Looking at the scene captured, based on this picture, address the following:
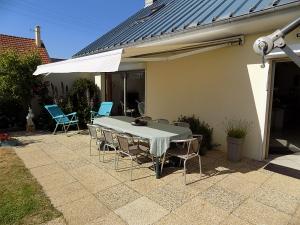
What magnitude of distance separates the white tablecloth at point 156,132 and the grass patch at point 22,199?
279 centimetres

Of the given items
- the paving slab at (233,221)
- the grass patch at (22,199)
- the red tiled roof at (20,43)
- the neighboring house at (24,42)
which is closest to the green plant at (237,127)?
the paving slab at (233,221)

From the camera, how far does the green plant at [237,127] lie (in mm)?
8094

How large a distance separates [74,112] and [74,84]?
211cm

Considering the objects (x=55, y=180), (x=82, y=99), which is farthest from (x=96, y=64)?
(x=82, y=99)

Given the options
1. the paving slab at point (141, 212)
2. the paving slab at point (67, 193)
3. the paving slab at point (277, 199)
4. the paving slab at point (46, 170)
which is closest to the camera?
the paving slab at point (141, 212)

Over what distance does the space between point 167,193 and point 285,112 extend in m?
10.6

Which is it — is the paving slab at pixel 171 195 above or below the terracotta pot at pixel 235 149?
below

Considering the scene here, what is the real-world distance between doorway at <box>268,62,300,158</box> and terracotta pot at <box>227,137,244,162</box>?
1483 mm

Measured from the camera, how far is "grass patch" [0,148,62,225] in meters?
4.85

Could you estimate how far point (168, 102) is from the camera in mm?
11625

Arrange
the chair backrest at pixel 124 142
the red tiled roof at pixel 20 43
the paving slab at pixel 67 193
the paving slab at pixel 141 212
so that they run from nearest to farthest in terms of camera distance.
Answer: the paving slab at pixel 141 212 → the paving slab at pixel 67 193 → the chair backrest at pixel 124 142 → the red tiled roof at pixel 20 43

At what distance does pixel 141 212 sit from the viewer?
504 centimetres

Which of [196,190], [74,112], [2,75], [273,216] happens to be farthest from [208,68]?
[2,75]

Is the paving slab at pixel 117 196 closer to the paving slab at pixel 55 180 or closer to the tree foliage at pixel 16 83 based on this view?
the paving slab at pixel 55 180
